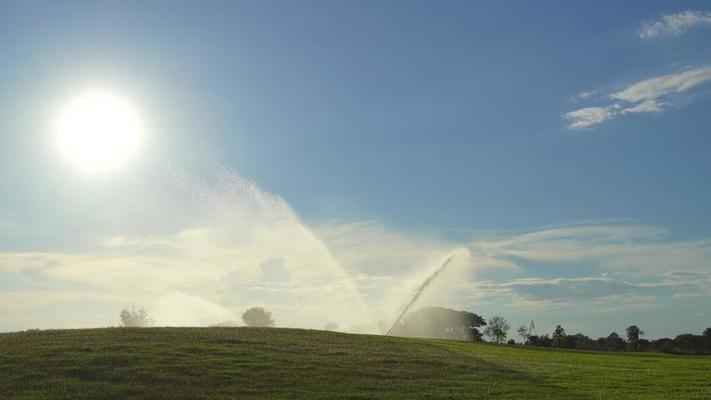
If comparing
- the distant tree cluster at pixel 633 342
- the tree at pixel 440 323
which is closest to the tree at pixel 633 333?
the distant tree cluster at pixel 633 342

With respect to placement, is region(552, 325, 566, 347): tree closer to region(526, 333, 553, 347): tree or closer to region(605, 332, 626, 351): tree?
region(526, 333, 553, 347): tree

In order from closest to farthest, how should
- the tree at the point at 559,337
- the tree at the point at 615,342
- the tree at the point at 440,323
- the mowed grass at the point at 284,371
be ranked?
1. the mowed grass at the point at 284,371
2. the tree at the point at 559,337
3. the tree at the point at 615,342
4. the tree at the point at 440,323

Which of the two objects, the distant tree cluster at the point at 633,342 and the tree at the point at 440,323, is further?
the tree at the point at 440,323

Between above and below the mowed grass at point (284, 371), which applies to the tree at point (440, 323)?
above

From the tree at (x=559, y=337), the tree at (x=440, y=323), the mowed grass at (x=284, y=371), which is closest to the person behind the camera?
the mowed grass at (x=284, y=371)

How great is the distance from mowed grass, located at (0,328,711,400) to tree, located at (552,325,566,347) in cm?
4504

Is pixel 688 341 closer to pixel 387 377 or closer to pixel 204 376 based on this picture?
pixel 387 377

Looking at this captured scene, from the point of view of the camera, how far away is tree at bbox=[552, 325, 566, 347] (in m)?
95.8

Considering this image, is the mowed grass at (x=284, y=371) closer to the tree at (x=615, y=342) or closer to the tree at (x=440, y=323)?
the tree at (x=615, y=342)

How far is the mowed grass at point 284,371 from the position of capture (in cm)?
3170

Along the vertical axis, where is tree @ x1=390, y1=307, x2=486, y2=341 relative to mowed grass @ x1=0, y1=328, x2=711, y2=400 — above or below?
above

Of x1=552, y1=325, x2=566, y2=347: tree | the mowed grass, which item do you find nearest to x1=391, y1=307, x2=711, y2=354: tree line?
x1=552, y1=325, x2=566, y2=347: tree

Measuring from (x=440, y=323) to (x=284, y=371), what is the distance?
119577mm

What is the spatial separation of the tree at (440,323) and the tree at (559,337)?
50232mm
